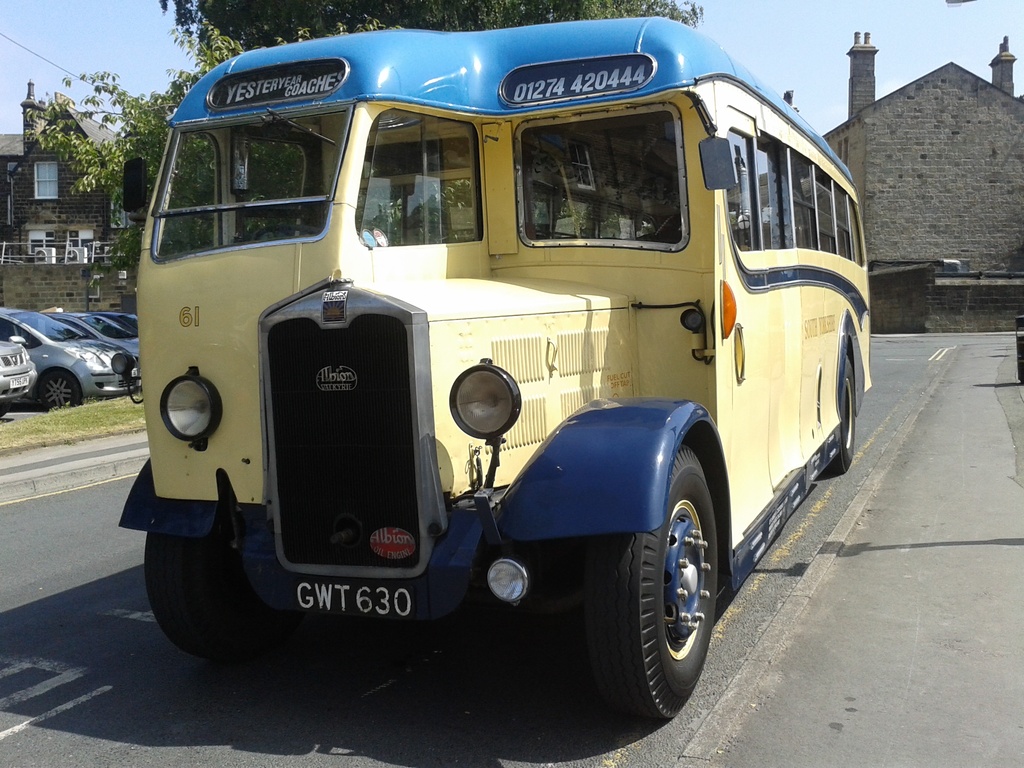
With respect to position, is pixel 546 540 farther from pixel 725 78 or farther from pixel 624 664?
pixel 725 78

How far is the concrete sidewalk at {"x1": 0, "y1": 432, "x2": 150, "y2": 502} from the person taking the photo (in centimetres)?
1059

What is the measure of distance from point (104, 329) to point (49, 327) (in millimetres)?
2865

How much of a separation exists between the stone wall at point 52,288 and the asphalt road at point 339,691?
39.4 meters

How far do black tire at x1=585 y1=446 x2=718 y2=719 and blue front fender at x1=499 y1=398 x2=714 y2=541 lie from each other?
0.15 meters

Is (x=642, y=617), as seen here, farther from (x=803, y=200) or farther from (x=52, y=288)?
(x=52, y=288)

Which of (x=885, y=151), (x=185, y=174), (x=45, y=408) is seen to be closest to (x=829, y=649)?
(x=185, y=174)

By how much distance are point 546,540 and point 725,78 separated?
2728mm

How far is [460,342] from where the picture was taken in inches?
165

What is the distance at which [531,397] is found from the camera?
4527 millimetres

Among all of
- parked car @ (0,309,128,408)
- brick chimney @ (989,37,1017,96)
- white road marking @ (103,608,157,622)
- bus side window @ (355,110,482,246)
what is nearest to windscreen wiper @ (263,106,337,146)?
bus side window @ (355,110,482,246)

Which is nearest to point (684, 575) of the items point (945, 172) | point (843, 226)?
point (843, 226)

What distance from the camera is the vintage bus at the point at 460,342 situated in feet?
13.2

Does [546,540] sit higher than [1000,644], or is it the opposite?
[546,540]

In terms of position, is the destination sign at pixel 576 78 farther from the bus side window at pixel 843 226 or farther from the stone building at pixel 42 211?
the stone building at pixel 42 211
